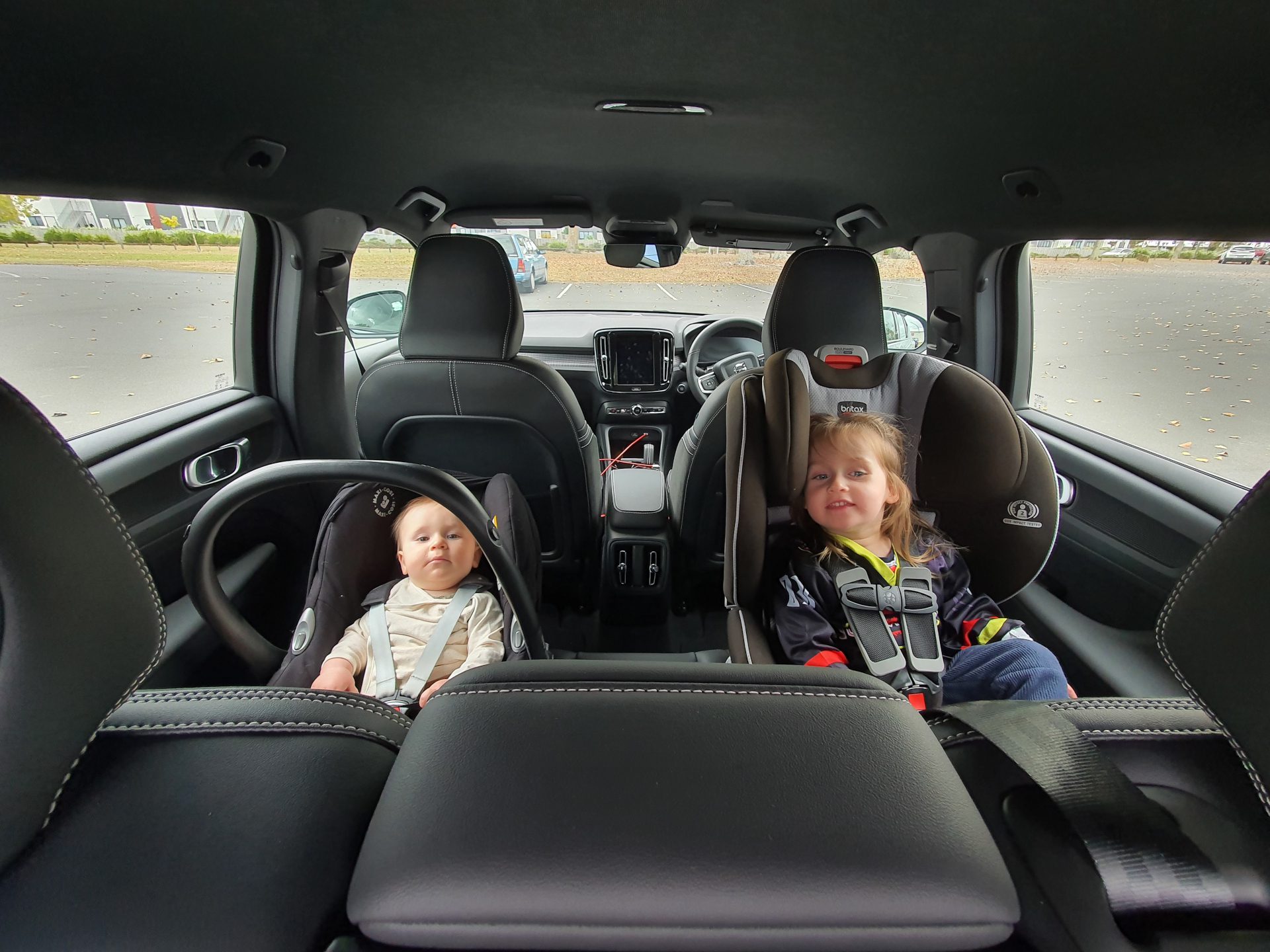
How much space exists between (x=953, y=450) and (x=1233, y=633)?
4.22 ft

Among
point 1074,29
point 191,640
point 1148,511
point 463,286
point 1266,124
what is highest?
point 1074,29

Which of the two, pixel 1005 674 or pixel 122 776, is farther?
pixel 1005 674

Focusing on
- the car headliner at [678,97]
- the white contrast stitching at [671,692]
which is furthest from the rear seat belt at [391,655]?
the car headliner at [678,97]

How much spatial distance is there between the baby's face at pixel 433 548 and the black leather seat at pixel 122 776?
40.1 inches

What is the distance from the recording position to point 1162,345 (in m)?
2.14

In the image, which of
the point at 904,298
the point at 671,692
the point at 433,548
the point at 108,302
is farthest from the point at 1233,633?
the point at 904,298

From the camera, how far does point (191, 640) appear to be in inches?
→ 69.7

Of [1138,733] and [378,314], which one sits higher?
[378,314]

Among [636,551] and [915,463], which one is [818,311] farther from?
[636,551]

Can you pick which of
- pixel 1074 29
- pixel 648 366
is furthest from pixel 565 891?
pixel 648 366

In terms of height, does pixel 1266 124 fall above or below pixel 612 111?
below

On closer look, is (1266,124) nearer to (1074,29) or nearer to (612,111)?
(1074,29)

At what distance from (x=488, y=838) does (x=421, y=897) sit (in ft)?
0.19

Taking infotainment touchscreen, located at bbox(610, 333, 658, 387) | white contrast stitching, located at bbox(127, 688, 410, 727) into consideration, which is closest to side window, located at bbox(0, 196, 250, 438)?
white contrast stitching, located at bbox(127, 688, 410, 727)
